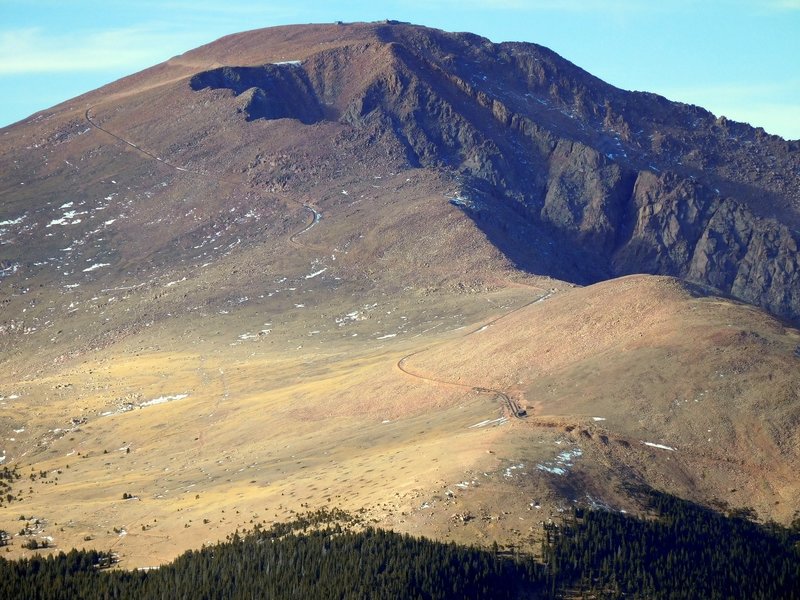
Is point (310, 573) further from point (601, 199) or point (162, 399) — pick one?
point (601, 199)

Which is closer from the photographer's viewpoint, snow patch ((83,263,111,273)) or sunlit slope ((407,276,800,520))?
sunlit slope ((407,276,800,520))

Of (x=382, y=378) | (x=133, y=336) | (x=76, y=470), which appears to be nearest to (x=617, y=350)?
(x=382, y=378)

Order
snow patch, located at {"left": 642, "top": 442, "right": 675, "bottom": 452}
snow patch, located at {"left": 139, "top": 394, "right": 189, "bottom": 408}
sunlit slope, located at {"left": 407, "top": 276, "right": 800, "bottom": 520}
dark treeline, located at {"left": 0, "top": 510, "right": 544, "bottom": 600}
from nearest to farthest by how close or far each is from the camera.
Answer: dark treeline, located at {"left": 0, "top": 510, "right": 544, "bottom": 600} → sunlit slope, located at {"left": 407, "top": 276, "right": 800, "bottom": 520} → snow patch, located at {"left": 642, "top": 442, "right": 675, "bottom": 452} → snow patch, located at {"left": 139, "top": 394, "right": 189, "bottom": 408}

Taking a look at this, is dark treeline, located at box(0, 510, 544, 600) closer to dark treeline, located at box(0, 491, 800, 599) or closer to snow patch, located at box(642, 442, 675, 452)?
dark treeline, located at box(0, 491, 800, 599)

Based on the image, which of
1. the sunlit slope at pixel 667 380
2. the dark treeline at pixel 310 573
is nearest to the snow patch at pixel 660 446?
the sunlit slope at pixel 667 380

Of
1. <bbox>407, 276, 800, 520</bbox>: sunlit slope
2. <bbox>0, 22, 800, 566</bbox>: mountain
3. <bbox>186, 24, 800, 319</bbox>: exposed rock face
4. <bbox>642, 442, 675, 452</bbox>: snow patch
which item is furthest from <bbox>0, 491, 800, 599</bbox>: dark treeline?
<bbox>186, 24, 800, 319</bbox>: exposed rock face

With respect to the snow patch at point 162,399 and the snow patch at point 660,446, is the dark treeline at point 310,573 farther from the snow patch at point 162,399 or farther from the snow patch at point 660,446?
the snow patch at point 162,399
